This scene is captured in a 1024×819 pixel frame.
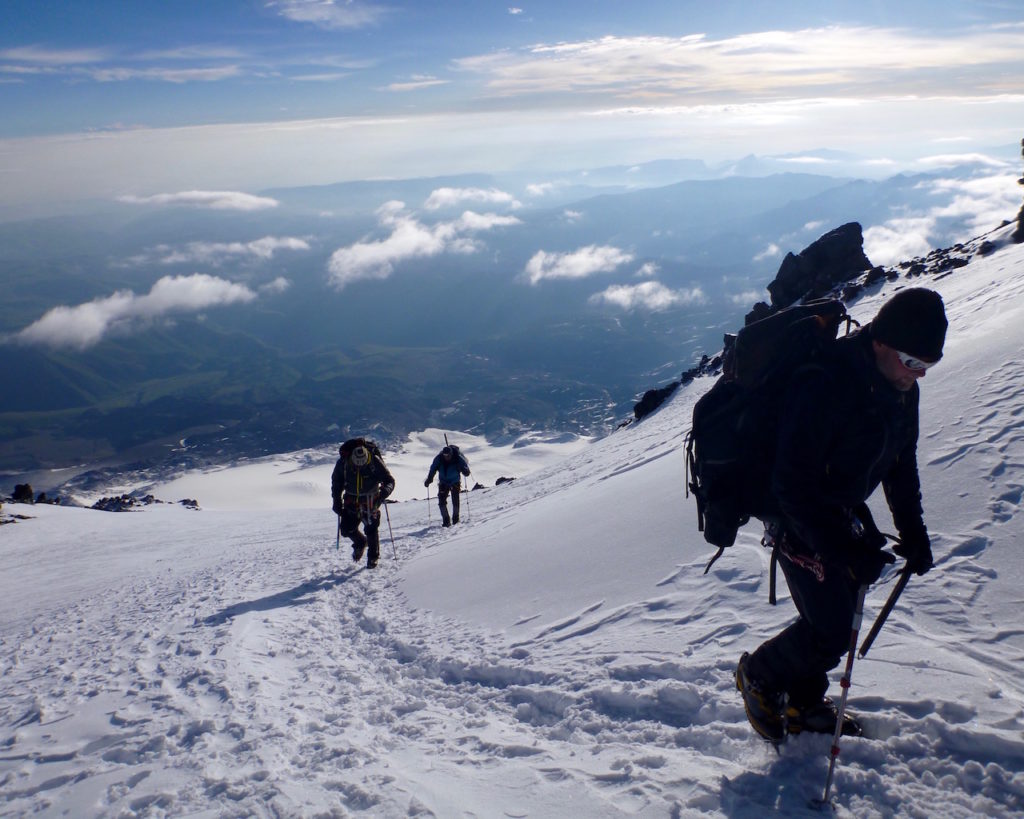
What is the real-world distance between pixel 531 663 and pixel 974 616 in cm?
333

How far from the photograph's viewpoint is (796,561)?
3379 millimetres

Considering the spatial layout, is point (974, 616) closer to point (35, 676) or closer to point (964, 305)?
point (35, 676)

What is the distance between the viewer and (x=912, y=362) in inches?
120

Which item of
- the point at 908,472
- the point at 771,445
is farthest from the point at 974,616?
the point at 771,445

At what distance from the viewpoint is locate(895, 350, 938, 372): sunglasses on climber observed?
3.04 metres

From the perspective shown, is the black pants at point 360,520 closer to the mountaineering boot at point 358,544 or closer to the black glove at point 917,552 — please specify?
the mountaineering boot at point 358,544

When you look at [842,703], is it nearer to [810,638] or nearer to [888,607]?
[810,638]

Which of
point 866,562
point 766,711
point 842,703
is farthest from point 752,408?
point 766,711

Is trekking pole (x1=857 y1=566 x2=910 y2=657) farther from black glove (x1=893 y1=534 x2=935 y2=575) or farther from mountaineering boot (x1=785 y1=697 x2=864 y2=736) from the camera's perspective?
mountaineering boot (x1=785 y1=697 x2=864 y2=736)

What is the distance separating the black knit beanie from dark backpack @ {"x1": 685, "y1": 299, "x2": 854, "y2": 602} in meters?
0.27

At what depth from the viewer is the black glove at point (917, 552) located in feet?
11.5

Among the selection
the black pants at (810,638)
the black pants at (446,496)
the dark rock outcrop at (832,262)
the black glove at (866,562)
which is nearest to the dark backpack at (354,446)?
the black pants at (446,496)

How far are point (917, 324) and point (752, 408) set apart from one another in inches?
31.6

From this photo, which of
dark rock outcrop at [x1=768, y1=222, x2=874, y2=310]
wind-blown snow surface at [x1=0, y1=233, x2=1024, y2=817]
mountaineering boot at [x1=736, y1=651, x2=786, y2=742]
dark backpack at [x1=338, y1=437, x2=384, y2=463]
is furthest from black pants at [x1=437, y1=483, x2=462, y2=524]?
dark rock outcrop at [x1=768, y1=222, x2=874, y2=310]
